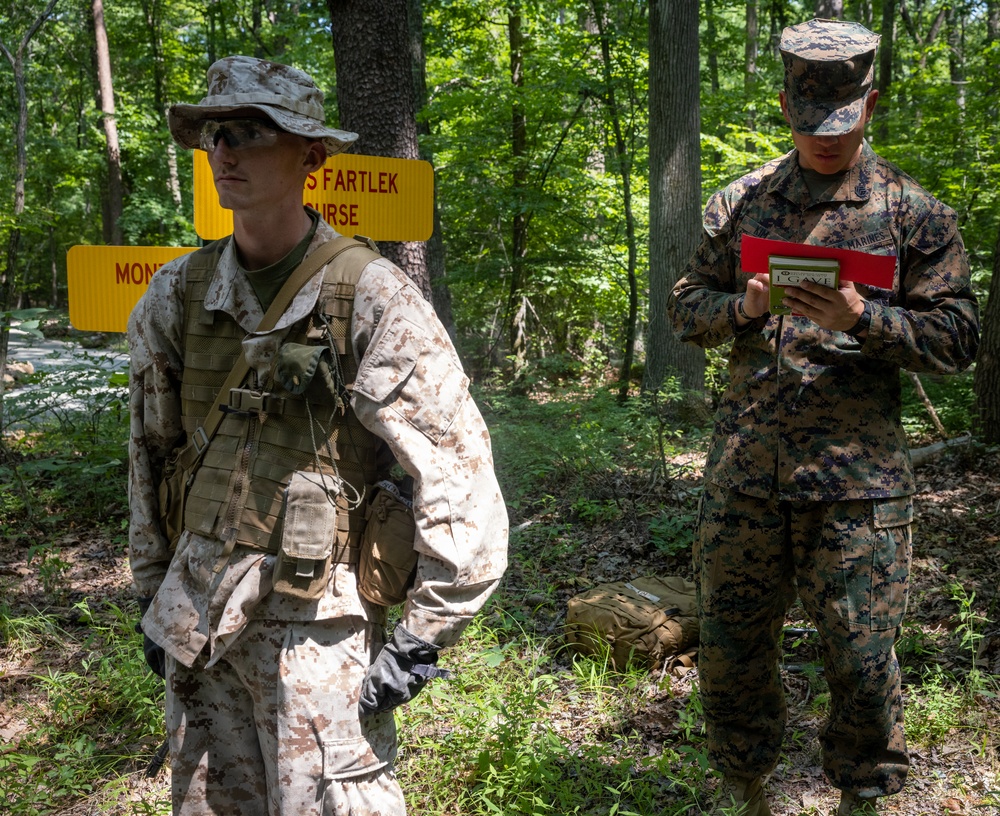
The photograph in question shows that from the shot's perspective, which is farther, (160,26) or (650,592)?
(160,26)

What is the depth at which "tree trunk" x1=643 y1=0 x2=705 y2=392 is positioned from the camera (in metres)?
8.09

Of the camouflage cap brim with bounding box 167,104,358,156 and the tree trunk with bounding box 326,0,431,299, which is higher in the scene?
the tree trunk with bounding box 326,0,431,299

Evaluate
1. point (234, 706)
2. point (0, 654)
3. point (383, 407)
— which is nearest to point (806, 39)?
point (383, 407)

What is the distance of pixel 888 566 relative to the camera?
2.42 m

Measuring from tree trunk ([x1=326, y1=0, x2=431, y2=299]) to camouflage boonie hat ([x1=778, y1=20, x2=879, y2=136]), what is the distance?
9.17ft

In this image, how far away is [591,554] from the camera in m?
5.30

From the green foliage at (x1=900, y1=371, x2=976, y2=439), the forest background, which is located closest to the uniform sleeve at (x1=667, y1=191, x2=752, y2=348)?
the forest background

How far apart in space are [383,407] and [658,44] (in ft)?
24.7

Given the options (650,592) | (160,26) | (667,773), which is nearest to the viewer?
(667,773)

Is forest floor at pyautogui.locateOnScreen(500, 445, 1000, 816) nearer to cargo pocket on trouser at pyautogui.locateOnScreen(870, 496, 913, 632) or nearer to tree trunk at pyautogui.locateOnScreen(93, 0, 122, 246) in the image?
cargo pocket on trouser at pyautogui.locateOnScreen(870, 496, 913, 632)

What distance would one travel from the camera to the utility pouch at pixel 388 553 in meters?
1.84

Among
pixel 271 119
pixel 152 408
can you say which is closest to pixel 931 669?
pixel 152 408

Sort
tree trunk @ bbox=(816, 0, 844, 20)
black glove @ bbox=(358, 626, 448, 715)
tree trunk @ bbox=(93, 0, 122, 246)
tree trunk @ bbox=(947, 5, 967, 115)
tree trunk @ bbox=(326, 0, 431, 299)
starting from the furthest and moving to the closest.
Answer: tree trunk @ bbox=(93, 0, 122, 246), tree trunk @ bbox=(816, 0, 844, 20), tree trunk @ bbox=(947, 5, 967, 115), tree trunk @ bbox=(326, 0, 431, 299), black glove @ bbox=(358, 626, 448, 715)

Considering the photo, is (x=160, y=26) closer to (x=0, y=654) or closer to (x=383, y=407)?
(x=0, y=654)
